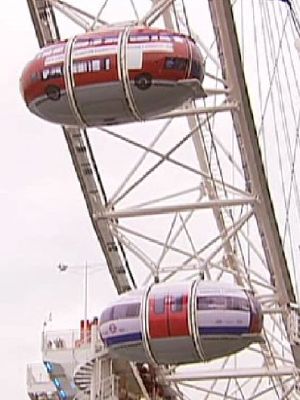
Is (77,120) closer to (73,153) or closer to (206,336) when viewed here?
(206,336)

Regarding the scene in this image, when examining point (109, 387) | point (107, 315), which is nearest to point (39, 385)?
point (109, 387)

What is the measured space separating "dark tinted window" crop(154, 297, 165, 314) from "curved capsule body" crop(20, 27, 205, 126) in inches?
106

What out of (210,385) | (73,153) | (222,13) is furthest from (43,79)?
(210,385)

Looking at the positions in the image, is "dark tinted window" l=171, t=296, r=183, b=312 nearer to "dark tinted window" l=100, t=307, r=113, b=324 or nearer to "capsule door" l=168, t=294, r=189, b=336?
"capsule door" l=168, t=294, r=189, b=336

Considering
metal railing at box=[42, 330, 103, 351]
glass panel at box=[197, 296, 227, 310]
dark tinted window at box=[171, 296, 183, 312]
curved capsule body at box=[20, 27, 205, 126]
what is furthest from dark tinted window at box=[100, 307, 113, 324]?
metal railing at box=[42, 330, 103, 351]

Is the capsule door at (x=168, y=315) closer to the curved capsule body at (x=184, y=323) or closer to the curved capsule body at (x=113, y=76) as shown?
the curved capsule body at (x=184, y=323)

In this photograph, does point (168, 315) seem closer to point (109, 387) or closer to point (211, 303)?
point (211, 303)

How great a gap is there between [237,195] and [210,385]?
7.27 m

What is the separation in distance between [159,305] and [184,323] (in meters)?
0.78

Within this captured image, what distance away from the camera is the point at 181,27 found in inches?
744

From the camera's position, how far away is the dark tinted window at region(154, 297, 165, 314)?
15672 millimetres

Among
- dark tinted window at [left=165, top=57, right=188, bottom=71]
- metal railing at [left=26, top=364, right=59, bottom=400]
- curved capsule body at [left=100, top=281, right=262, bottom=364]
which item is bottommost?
curved capsule body at [left=100, top=281, right=262, bottom=364]

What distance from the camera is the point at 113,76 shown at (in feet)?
44.4

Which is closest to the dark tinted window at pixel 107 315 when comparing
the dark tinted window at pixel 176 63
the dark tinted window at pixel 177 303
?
the dark tinted window at pixel 177 303
